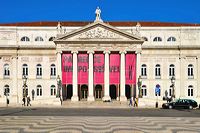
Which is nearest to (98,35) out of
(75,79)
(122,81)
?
(75,79)

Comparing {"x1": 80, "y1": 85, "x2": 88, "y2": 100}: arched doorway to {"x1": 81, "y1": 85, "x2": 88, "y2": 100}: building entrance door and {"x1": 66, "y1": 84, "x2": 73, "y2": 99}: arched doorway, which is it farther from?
{"x1": 66, "y1": 84, "x2": 73, "y2": 99}: arched doorway

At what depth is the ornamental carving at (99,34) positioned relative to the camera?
6944 centimetres

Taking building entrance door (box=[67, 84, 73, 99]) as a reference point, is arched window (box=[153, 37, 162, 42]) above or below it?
above

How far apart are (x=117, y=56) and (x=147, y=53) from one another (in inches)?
291

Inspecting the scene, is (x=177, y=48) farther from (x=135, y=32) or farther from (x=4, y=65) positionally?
(x=4, y=65)

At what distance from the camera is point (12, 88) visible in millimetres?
74062

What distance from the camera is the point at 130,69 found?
6831 centimetres

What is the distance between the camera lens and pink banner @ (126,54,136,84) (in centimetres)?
6806

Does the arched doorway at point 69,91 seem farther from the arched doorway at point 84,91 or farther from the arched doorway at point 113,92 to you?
the arched doorway at point 113,92

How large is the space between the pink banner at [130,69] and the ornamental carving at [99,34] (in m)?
4.13

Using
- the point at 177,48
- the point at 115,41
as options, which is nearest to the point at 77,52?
the point at 115,41

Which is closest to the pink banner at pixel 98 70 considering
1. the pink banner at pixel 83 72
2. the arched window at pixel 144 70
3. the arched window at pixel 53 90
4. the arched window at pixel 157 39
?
the pink banner at pixel 83 72

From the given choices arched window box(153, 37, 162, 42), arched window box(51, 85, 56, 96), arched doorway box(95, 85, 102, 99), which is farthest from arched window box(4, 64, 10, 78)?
arched window box(153, 37, 162, 42)

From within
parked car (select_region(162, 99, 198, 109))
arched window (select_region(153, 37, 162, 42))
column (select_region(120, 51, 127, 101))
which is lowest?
parked car (select_region(162, 99, 198, 109))
